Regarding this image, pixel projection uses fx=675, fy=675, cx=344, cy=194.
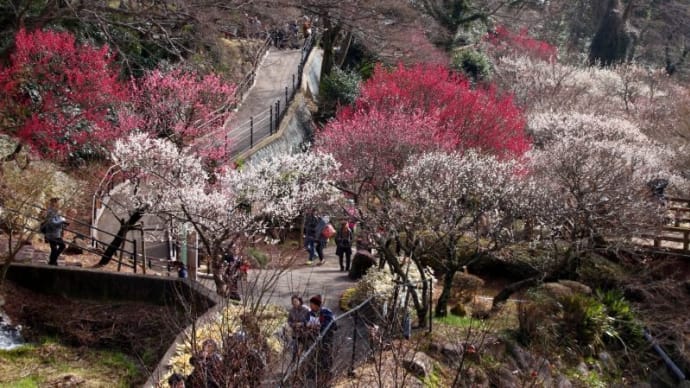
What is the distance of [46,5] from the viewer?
58.3 ft

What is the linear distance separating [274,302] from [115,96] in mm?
7145

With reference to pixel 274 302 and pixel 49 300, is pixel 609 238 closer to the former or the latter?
pixel 274 302

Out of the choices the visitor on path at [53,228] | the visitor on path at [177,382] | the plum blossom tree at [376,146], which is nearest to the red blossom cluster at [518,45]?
the plum blossom tree at [376,146]

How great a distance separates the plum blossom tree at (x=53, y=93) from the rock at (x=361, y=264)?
6.86 meters

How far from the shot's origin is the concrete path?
12852mm

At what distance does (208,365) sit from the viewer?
20.8 feet

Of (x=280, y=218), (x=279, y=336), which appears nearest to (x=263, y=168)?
(x=280, y=218)

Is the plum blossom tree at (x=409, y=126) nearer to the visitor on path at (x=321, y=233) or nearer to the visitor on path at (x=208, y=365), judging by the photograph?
the visitor on path at (x=321, y=233)

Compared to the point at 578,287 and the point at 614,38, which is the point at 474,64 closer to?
the point at 614,38

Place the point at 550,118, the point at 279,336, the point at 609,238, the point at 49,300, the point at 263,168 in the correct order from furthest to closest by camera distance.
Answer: the point at 550,118 → the point at 263,168 → the point at 609,238 → the point at 49,300 → the point at 279,336

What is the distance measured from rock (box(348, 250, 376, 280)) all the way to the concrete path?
20 cm

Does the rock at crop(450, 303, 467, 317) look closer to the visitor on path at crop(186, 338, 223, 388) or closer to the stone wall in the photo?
the stone wall

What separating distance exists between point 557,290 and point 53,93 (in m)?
12.3

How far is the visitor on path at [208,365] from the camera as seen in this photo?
5996 mm
